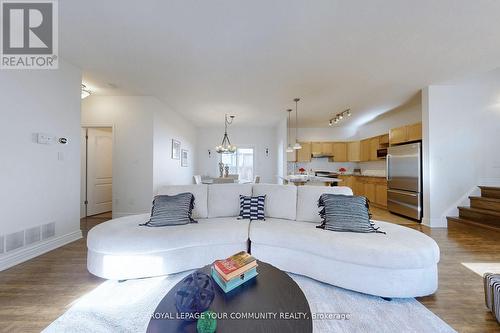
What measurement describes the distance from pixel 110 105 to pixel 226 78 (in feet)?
9.55

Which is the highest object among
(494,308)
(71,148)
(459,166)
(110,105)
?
(110,105)

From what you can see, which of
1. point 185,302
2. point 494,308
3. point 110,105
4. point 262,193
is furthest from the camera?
point 110,105

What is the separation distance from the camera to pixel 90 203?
4.84 m

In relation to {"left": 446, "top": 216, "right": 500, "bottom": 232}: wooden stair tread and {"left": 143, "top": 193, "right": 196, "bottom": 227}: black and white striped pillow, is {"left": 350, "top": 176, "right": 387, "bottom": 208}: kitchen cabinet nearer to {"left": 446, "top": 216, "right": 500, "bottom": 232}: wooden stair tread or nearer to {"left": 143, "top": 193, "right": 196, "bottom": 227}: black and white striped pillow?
{"left": 446, "top": 216, "right": 500, "bottom": 232}: wooden stair tread

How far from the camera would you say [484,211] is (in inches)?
147

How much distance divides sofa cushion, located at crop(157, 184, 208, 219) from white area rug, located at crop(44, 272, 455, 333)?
904 millimetres

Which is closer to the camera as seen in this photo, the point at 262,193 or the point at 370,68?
the point at 262,193

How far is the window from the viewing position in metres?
8.26

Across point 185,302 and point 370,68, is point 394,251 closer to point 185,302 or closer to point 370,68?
point 185,302

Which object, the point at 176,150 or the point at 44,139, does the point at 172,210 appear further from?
the point at 176,150

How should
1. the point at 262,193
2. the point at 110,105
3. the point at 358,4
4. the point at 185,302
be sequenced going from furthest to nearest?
1. the point at 110,105
2. the point at 262,193
3. the point at 358,4
4. the point at 185,302

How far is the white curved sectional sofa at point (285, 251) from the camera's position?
1.72 m

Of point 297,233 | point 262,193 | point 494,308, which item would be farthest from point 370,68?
point 494,308

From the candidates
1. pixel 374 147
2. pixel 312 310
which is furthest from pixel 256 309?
pixel 374 147
